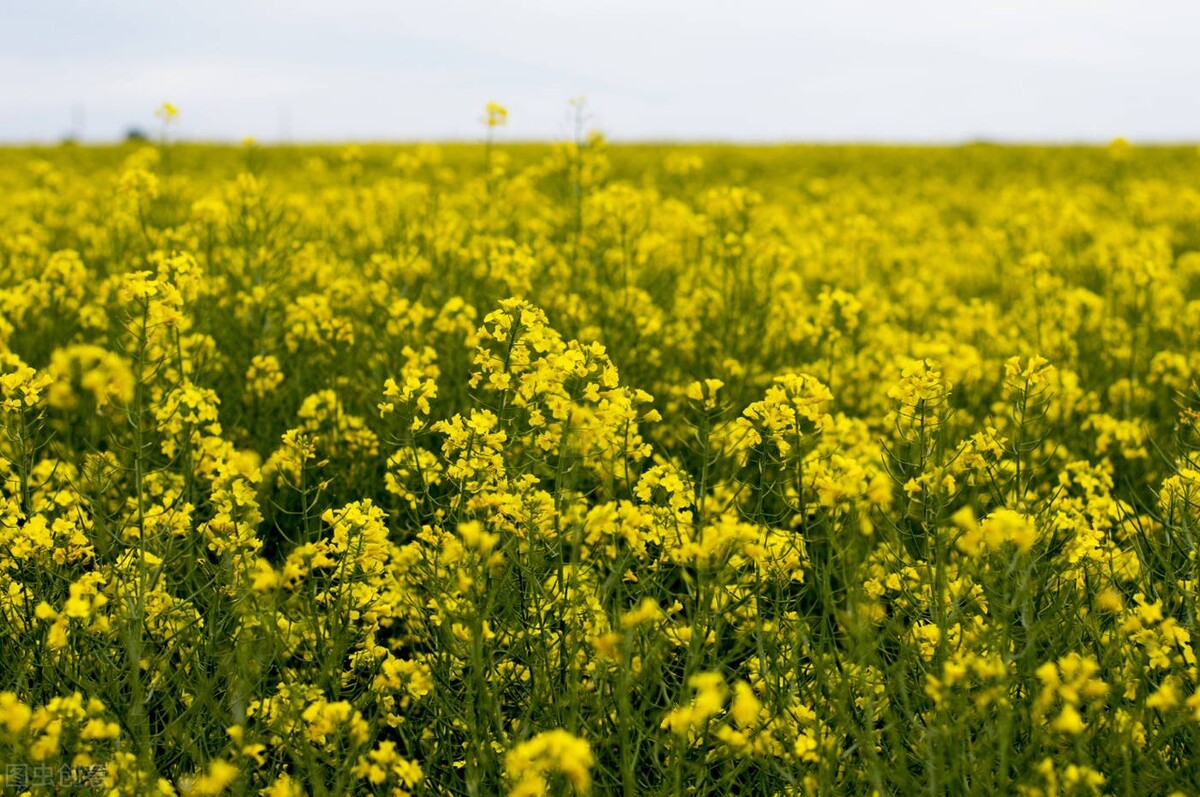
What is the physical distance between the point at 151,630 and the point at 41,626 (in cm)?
27

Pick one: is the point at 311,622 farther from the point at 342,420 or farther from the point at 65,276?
the point at 65,276

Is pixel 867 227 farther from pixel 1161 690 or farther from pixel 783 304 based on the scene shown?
pixel 1161 690

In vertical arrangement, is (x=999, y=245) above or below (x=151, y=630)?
above

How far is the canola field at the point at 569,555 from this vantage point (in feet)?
7.37

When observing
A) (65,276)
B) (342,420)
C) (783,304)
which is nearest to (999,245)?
(783,304)

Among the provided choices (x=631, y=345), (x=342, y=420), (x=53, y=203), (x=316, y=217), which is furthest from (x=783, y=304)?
(x=53, y=203)

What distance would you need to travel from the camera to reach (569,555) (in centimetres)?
335

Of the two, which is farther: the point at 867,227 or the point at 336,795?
the point at 867,227

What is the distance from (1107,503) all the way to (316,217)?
6.17 meters

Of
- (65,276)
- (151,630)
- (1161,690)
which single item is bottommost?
(151,630)

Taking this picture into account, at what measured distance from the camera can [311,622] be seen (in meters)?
2.66

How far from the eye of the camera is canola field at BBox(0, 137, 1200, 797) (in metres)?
2.25

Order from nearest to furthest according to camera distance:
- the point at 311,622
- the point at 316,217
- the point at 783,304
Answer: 1. the point at 311,622
2. the point at 783,304
3. the point at 316,217

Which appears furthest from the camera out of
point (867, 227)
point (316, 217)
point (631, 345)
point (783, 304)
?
point (316, 217)
